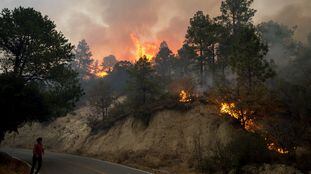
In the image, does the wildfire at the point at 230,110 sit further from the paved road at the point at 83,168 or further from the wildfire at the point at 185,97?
the paved road at the point at 83,168

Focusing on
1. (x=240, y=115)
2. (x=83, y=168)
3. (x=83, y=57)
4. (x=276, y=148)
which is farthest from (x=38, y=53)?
(x=83, y=57)

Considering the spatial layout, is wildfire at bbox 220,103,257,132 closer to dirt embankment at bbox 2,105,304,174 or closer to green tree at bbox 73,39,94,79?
dirt embankment at bbox 2,105,304,174

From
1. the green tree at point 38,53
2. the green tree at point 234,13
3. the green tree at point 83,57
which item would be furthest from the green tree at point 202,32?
the green tree at point 83,57

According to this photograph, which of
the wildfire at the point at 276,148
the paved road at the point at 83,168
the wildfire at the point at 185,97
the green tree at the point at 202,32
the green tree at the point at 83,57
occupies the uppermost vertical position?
the green tree at the point at 83,57

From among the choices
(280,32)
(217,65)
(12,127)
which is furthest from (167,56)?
(12,127)

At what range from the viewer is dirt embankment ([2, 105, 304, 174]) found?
111 feet

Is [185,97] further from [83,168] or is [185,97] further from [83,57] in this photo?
[83,57]

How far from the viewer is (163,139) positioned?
39.7 metres

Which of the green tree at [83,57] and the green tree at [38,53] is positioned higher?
the green tree at [83,57]

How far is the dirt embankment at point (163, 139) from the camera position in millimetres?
33750

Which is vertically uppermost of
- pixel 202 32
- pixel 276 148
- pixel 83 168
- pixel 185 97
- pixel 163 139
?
pixel 202 32

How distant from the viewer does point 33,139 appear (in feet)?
210

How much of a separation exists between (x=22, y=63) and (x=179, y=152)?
1888cm

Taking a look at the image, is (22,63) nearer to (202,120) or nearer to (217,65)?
(202,120)
